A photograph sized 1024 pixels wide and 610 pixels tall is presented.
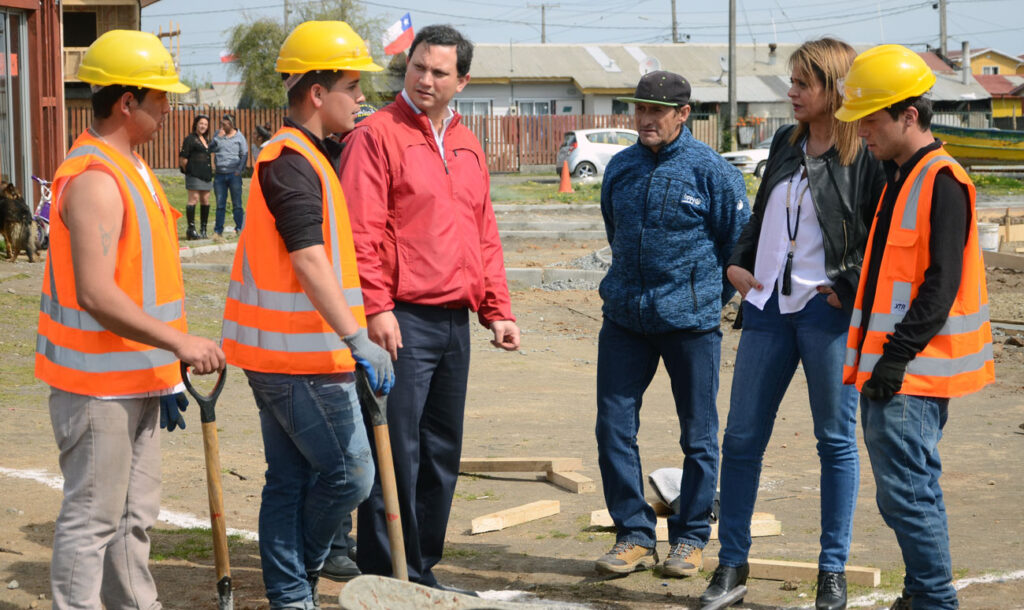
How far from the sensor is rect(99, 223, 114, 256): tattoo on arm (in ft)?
11.9

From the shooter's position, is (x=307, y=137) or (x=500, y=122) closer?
(x=307, y=137)

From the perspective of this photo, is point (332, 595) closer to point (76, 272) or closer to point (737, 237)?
point (76, 272)

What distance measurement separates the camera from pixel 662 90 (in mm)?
5402

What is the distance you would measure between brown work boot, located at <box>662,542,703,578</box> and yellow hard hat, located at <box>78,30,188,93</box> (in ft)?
9.54

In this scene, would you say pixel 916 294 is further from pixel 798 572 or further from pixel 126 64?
pixel 126 64

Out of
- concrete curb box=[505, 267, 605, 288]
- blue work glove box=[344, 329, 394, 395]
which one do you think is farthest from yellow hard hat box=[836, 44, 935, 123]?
concrete curb box=[505, 267, 605, 288]

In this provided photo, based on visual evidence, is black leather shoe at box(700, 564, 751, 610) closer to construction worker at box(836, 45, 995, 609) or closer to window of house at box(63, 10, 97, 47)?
construction worker at box(836, 45, 995, 609)

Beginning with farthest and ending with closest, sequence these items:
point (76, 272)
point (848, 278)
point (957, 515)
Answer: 1. point (957, 515)
2. point (848, 278)
3. point (76, 272)

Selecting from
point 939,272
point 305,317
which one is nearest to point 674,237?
point 939,272

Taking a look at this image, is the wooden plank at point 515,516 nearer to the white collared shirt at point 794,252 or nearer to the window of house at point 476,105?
the white collared shirt at point 794,252

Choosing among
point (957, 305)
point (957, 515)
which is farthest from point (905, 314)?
point (957, 515)

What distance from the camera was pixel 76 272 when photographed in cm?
364

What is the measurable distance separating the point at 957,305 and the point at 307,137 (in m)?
2.32

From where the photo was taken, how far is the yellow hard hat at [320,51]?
4191mm
